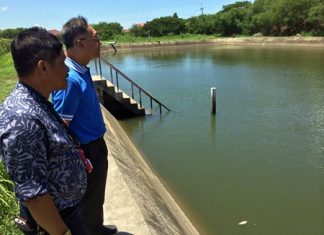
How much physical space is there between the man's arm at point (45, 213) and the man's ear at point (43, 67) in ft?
2.01

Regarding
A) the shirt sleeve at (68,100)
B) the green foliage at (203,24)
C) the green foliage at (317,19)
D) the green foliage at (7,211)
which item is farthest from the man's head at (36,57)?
the green foliage at (203,24)

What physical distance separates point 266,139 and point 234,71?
60.9 feet

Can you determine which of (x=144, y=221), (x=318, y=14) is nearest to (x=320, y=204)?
(x=144, y=221)

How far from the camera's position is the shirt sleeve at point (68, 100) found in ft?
9.88

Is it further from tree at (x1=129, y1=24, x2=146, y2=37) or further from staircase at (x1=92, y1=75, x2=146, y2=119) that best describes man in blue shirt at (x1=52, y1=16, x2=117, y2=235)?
tree at (x1=129, y1=24, x2=146, y2=37)

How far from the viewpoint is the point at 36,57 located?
77.7 inches

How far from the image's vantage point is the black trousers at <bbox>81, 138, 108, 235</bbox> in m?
3.40

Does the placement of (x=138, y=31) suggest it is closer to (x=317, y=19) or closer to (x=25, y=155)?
(x=317, y=19)

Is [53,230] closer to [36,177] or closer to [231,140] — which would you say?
[36,177]

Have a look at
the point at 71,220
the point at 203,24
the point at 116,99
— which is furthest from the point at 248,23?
the point at 71,220

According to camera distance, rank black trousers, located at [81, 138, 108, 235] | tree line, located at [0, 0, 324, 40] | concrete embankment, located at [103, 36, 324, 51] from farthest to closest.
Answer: tree line, located at [0, 0, 324, 40] → concrete embankment, located at [103, 36, 324, 51] → black trousers, located at [81, 138, 108, 235]

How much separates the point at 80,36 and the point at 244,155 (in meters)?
8.81

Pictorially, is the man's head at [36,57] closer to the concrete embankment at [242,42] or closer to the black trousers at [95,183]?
the black trousers at [95,183]

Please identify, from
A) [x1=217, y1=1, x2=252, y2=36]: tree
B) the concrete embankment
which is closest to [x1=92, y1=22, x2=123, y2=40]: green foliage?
the concrete embankment
